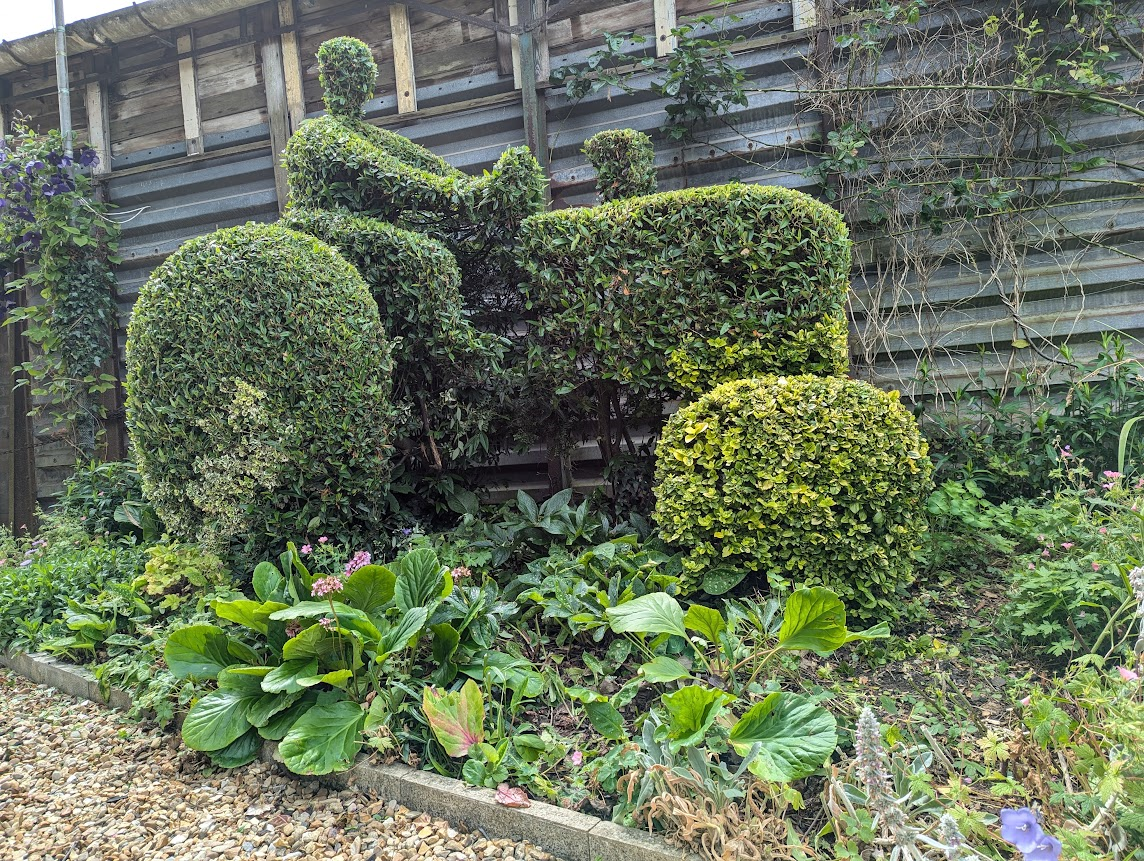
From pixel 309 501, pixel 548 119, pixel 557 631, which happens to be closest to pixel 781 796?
pixel 557 631

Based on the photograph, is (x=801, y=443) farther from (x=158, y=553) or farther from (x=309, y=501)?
(x=158, y=553)

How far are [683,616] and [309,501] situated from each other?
5.79 ft

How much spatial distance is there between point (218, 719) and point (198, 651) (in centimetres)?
31

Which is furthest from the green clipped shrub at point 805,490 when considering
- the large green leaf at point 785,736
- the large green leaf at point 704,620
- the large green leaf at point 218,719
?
the large green leaf at point 218,719

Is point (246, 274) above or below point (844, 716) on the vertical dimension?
above

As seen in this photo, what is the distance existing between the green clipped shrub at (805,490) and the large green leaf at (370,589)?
1.13 metres

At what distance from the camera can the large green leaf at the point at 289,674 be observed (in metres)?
2.09

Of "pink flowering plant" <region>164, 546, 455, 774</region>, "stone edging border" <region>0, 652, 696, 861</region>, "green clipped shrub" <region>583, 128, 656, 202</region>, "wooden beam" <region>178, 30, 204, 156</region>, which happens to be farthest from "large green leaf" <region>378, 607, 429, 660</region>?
"wooden beam" <region>178, 30, 204, 156</region>

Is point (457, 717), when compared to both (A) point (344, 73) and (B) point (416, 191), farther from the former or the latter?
(A) point (344, 73)

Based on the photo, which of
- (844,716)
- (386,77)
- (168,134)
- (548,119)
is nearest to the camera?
(844,716)

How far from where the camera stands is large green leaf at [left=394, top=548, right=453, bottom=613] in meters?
2.44

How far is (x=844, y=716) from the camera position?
204 cm

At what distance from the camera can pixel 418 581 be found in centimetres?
248

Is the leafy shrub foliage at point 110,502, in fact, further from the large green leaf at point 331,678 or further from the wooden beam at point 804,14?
the wooden beam at point 804,14
